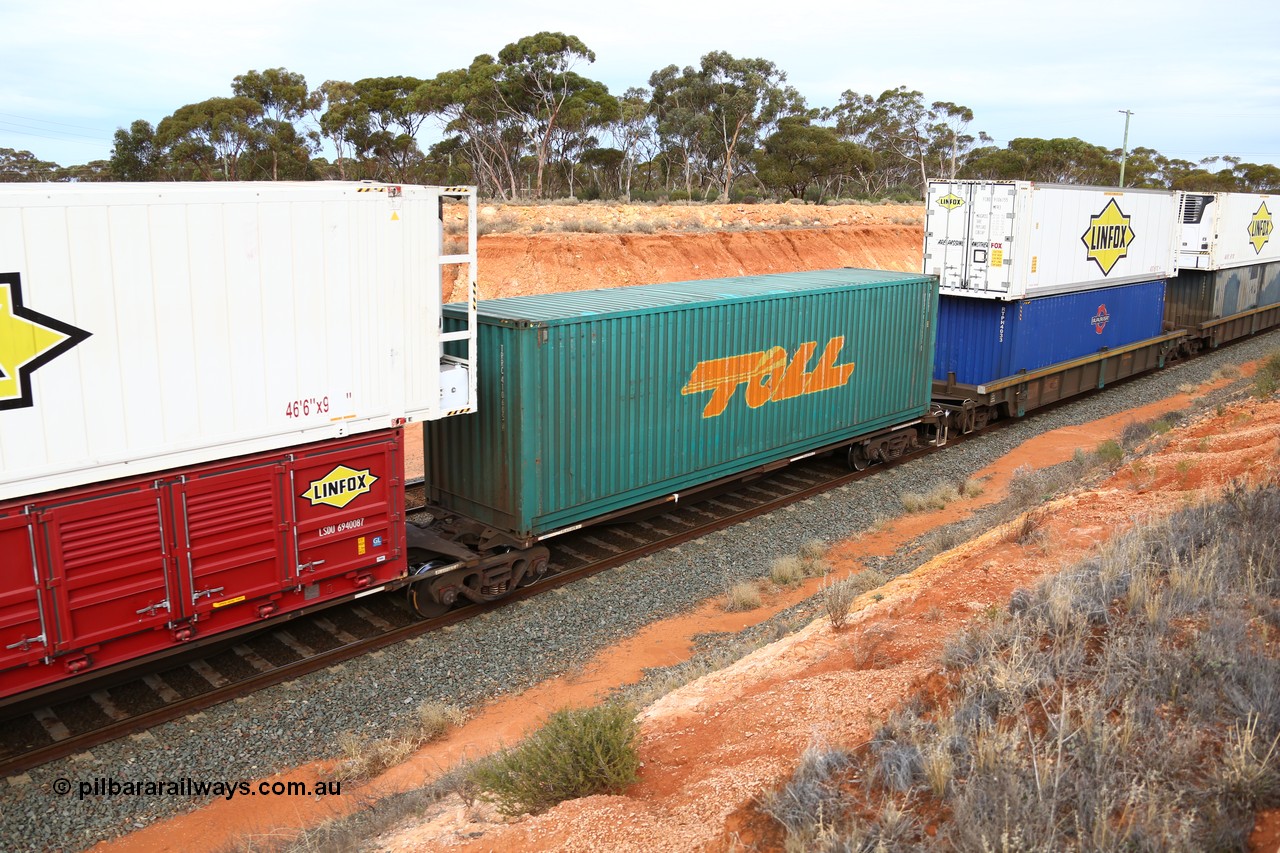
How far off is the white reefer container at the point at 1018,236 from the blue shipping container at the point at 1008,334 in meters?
0.34

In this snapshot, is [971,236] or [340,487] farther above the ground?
[971,236]

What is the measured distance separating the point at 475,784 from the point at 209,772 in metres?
3.01

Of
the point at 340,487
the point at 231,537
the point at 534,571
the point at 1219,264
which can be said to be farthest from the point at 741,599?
the point at 1219,264

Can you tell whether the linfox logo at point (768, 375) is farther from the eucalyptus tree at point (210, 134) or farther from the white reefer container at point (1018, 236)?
the eucalyptus tree at point (210, 134)

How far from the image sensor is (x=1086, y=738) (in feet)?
15.8


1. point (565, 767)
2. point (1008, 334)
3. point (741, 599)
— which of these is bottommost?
point (741, 599)

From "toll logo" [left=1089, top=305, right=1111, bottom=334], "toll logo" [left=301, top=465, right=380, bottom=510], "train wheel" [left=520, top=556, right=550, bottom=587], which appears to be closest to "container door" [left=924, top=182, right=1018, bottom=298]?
"toll logo" [left=1089, top=305, right=1111, bottom=334]

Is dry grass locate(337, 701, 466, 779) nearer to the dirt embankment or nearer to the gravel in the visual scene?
the gravel

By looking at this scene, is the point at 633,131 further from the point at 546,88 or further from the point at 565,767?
the point at 565,767

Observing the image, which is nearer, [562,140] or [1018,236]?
[1018,236]

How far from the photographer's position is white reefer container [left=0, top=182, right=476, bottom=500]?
720cm

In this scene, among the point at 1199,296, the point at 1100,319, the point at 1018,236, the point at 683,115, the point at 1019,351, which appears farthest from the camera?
the point at 683,115

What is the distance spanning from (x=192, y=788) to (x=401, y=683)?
2.15 metres

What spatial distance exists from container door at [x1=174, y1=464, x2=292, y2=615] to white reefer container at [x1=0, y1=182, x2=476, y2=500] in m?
0.32
